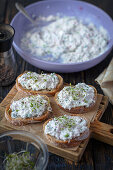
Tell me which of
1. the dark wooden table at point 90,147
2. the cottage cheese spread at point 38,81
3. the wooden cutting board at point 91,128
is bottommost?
the dark wooden table at point 90,147

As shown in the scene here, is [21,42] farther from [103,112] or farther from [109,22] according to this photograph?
[103,112]

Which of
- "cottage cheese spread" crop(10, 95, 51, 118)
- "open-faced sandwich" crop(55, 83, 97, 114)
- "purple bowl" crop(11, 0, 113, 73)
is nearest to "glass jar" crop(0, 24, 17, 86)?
"purple bowl" crop(11, 0, 113, 73)

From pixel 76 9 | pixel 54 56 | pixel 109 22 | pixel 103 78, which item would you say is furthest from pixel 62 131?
pixel 76 9

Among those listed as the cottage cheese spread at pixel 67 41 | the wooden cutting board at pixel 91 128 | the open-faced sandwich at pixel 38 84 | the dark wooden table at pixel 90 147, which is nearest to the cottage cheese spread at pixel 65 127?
the wooden cutting board at pixel 91 128

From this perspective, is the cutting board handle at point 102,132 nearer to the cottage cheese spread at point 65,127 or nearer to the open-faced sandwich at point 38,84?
the cottage cheese spread at point 65,127

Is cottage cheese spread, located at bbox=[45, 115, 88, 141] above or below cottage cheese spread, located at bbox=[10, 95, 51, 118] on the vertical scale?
above

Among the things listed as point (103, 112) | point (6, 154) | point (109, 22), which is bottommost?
point (6, 154)

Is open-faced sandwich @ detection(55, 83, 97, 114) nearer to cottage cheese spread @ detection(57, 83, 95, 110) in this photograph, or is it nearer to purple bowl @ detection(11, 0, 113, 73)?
cottage cheese spread @ detection(57, 83, 95, 110)
